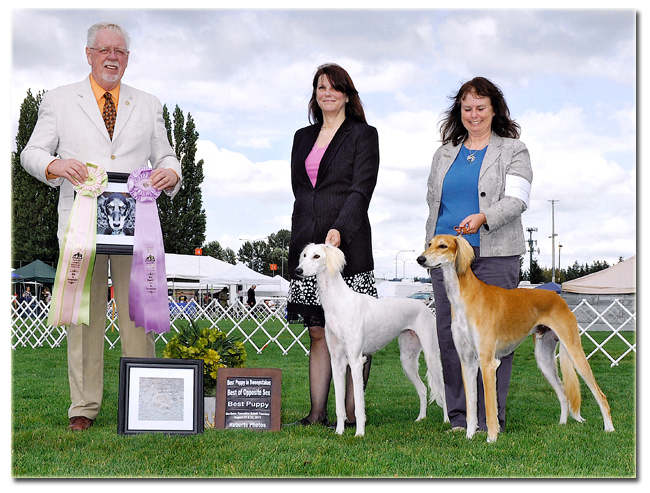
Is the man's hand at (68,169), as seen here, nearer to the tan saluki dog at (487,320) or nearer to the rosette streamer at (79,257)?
the rosette streamer at (79,257)

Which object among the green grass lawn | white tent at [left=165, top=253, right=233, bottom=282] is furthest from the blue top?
white tent at [left=165, top=253, right=233, bottom=282]

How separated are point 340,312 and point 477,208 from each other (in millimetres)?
1098

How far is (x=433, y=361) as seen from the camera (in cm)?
429

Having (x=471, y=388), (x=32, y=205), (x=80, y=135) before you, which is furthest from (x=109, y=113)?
(x=32, y=205)

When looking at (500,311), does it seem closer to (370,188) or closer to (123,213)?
(370,188)

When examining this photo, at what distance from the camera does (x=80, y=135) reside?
3893 mm

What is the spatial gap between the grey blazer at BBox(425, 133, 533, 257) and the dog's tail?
0.85 meters

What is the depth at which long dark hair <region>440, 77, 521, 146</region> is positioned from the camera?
12.9 feet

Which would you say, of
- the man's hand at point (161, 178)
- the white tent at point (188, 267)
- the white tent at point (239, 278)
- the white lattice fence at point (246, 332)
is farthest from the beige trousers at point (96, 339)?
the white tent at point (188, 267)

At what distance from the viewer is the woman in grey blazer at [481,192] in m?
3.84

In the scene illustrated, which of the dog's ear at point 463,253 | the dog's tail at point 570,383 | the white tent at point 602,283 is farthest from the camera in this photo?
the white tent at point 602,283

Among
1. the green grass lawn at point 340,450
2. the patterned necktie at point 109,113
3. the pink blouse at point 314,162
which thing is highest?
the patterned necktie at point 109,113

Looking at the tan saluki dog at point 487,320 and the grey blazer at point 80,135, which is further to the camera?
the grey blazer at point 80,135

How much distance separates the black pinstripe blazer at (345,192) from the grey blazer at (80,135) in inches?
38.8
